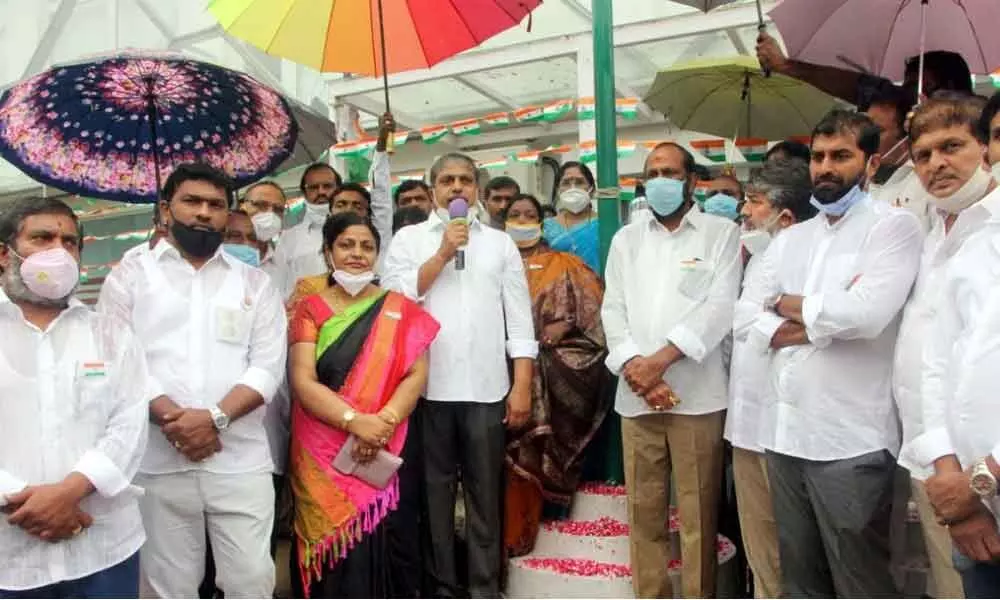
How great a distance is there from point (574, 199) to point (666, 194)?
113 cm

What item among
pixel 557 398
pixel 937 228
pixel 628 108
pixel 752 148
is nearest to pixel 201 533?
pixel 557 398

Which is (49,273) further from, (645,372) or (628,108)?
(628,108)

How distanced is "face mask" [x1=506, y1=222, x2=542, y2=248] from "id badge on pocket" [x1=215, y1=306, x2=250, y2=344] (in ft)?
5.84

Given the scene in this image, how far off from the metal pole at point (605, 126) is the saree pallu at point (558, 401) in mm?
374

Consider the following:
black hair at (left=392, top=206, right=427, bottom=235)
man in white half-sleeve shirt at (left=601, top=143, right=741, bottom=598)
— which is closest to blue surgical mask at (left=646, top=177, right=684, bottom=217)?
man in white half-sleeve shirt at (left=601, top=143, right=741, bottom=598)

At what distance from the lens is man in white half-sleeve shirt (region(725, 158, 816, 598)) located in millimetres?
3346

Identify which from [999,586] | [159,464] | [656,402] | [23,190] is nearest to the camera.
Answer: [999,586]

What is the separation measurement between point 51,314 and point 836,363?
2.56 m

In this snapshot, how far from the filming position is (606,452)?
452 centimetres

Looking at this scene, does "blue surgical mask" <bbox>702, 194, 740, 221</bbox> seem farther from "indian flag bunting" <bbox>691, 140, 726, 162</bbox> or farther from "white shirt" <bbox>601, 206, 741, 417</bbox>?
"indian flag bunting" <bbox>691, 140, 726, 162</bbox>

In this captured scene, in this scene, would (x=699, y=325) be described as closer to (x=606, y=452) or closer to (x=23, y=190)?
(x=606, y=452)

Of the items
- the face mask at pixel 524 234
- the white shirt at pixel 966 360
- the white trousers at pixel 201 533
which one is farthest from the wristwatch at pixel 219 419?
the white shirt at pixel 966 360

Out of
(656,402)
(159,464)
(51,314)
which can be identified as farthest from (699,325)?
(51,314)

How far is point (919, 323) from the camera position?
2629mm
